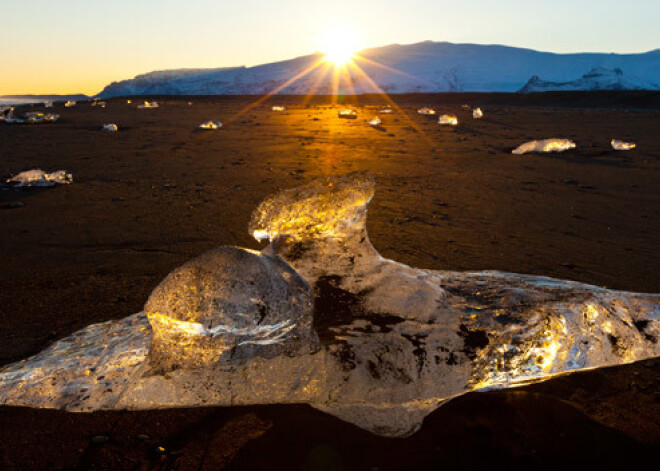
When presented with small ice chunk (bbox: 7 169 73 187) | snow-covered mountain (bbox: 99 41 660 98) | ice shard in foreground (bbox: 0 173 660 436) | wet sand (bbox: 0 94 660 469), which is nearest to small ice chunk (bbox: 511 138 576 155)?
wet sand (bbox: 0 94 660 469)

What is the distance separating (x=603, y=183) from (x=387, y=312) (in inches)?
183

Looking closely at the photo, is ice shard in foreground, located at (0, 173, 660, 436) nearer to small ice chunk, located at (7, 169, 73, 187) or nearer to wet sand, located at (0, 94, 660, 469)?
wet sand, located at (0, 94, 660, 469)

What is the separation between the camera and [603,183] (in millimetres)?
5227

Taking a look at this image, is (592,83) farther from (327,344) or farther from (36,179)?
(327,344)

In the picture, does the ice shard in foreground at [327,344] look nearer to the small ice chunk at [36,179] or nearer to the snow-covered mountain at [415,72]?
the small ice chunk at [36,179]

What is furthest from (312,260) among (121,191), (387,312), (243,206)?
(121,191)

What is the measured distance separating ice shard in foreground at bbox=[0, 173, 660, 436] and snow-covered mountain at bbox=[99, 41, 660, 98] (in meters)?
58.8

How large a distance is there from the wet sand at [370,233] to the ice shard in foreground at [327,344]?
0.08 meters

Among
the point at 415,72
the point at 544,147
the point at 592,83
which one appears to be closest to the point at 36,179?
the point at 544,147

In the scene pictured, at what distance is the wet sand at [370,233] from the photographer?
4.44ft

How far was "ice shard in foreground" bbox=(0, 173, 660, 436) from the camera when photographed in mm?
1431

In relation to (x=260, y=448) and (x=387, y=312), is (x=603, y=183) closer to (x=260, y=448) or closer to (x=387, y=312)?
(x=387, y=312)

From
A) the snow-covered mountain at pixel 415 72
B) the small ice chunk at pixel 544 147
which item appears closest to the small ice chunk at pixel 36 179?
the small ice chunk at pixel 544 147

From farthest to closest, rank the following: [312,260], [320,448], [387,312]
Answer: [312,260] < [387,312] < [320,448]
